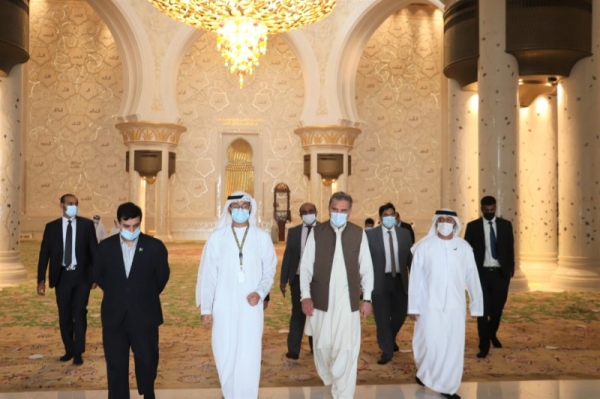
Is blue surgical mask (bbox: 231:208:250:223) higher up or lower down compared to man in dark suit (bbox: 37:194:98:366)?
higher up

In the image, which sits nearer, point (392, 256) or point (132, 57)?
point (392, 256)

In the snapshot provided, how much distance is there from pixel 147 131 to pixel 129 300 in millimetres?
11407

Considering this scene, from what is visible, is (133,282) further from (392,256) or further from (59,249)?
(392,256)

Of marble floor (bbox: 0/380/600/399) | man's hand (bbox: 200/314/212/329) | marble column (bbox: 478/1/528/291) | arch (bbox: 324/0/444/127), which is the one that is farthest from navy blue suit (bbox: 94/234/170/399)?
arch (bbox: 324/0/444/127)

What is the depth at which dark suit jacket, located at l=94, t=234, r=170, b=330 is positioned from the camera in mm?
2908

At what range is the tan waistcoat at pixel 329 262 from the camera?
3260 millimetres

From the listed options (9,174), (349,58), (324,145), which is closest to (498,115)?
(9,174)

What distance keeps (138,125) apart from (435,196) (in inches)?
324

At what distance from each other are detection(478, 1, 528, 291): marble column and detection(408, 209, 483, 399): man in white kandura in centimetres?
362

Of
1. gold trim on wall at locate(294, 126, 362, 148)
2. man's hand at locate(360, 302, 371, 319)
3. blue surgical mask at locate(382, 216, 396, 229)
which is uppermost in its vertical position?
gold trim on wall at locate(294, 126, 362, 148)

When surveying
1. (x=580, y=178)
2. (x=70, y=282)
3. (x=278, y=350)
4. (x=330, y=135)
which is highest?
(x=330, y=135)

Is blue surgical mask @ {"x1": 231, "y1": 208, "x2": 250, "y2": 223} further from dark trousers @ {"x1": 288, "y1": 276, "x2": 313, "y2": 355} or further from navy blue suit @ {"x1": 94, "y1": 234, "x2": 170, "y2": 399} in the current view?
dark trousers @ {"x1": 288, "y1": 276, "x2": 313, "y2": 355}

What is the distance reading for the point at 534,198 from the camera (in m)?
8.54

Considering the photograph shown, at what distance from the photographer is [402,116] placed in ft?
53.7
